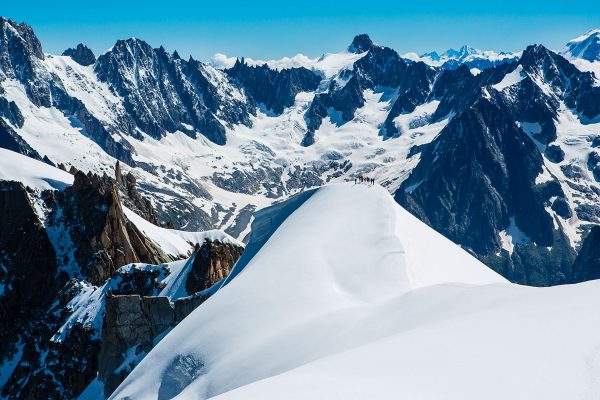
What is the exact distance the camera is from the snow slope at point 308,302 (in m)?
39.9

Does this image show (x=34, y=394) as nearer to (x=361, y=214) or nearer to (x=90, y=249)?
(x=90, y=249)

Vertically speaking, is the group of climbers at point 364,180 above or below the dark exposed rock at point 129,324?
above

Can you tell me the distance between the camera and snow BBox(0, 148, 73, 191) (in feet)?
443

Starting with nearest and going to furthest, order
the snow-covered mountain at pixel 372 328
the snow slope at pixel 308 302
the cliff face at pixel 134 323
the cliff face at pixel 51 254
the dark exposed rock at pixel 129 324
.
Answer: the snow-covered mountain at pixel 372 328, the snow slope at pixel 308 302, the cliff face at pixel 134 323, the dark exposed rock at pixel 129 324, the cliff face at pixel 51 254

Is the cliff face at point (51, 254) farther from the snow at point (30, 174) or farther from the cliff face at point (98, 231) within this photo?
the snow at point (30, 174)

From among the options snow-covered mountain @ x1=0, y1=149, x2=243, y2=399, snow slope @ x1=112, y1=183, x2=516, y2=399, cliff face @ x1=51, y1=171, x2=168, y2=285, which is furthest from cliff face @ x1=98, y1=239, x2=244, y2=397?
cliff face @ x1=51, y1=171, x2=168, y2=285

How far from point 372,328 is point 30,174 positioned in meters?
114

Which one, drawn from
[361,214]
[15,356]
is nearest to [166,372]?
[361,214]

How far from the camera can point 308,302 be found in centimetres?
4838

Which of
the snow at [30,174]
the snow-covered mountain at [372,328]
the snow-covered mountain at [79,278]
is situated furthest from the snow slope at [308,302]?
the snow at [30,174]

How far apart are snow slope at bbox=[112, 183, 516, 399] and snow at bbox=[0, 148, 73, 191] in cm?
8126

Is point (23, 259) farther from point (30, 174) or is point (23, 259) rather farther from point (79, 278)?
point (30, 174)

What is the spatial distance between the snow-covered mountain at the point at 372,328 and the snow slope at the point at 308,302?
13cm

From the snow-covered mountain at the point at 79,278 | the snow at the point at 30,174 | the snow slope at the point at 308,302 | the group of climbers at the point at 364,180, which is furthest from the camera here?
the snow at the point at 30,174
